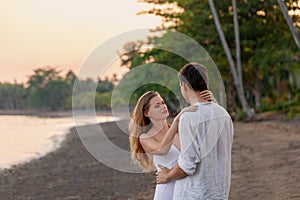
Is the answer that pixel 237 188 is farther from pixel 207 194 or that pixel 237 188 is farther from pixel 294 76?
pixel 294 76

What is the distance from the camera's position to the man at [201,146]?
3.21 m

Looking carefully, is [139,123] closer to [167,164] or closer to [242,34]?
[167,164]

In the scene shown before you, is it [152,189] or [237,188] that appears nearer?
[237,188]

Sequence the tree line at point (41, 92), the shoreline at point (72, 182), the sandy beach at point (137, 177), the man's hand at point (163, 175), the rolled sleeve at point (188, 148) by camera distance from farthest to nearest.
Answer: the tree line at point (41, 92) → the shoreline at point (72, 182) → the sandy beach at point (137, 177) → the man's hand at point (163, 175) → the rolled sleeve at point (188, 148)

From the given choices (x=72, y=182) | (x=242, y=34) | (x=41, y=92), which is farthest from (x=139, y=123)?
(x=41, y=92)

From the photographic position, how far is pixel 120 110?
4.09 metres

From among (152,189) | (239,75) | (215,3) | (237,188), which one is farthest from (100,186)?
(215,3)

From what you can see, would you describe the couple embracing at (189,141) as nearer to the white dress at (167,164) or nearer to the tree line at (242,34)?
the white dress at (167,164)

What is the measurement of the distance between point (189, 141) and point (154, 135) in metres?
0.32

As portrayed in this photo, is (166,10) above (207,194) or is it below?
above

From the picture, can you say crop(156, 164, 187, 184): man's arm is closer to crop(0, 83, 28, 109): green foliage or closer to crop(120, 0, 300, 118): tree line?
crop(120, 0, 300, 118): tree line

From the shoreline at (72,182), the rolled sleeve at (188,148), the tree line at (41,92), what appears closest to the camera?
the rolled sleeve at (188,148)

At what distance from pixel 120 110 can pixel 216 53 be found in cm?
2951

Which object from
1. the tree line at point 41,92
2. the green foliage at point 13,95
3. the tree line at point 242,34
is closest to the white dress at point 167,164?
the tree line at point 242,34
